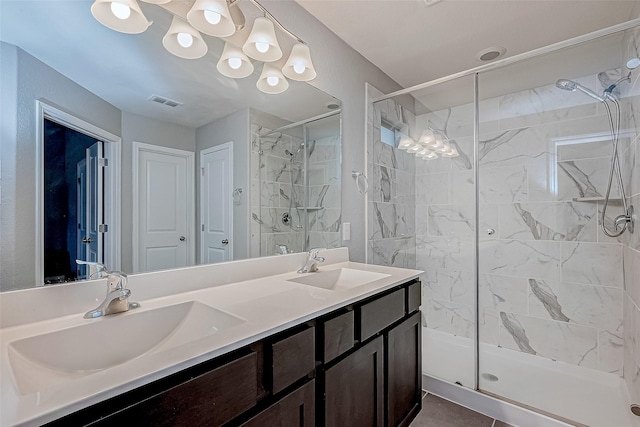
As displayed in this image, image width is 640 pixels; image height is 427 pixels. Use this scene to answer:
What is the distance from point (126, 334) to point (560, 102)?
3.18 m

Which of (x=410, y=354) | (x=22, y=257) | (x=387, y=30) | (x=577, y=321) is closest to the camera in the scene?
(x=22, y=257)

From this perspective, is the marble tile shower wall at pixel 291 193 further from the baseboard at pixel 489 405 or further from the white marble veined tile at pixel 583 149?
the white marble veined tile at pixel 583 149

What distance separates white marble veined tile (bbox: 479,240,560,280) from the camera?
7.93ft

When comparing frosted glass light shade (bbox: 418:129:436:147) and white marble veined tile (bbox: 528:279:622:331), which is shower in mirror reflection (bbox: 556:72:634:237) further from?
frosted glass light shade (bbox: 418:129:436:147)

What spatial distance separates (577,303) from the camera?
229 cm

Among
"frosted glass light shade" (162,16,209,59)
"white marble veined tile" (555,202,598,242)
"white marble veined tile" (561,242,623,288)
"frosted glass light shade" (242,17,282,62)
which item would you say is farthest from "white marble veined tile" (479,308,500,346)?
"frosted glass light shade" (162,16,209,59)

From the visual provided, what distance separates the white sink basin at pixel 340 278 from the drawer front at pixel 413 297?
0.15 metres

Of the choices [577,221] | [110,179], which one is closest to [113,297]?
[110,179]

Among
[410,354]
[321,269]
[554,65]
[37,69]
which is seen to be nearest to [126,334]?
[37,69]

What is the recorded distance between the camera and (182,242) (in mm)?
1209

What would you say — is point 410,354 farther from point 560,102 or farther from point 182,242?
point 560,102

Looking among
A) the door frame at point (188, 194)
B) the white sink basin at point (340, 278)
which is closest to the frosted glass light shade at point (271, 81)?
the door frame at point (188, 194)

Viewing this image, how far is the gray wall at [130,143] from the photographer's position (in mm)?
1053

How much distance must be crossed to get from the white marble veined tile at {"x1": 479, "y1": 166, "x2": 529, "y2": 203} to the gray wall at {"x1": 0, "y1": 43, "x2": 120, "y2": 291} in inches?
115
